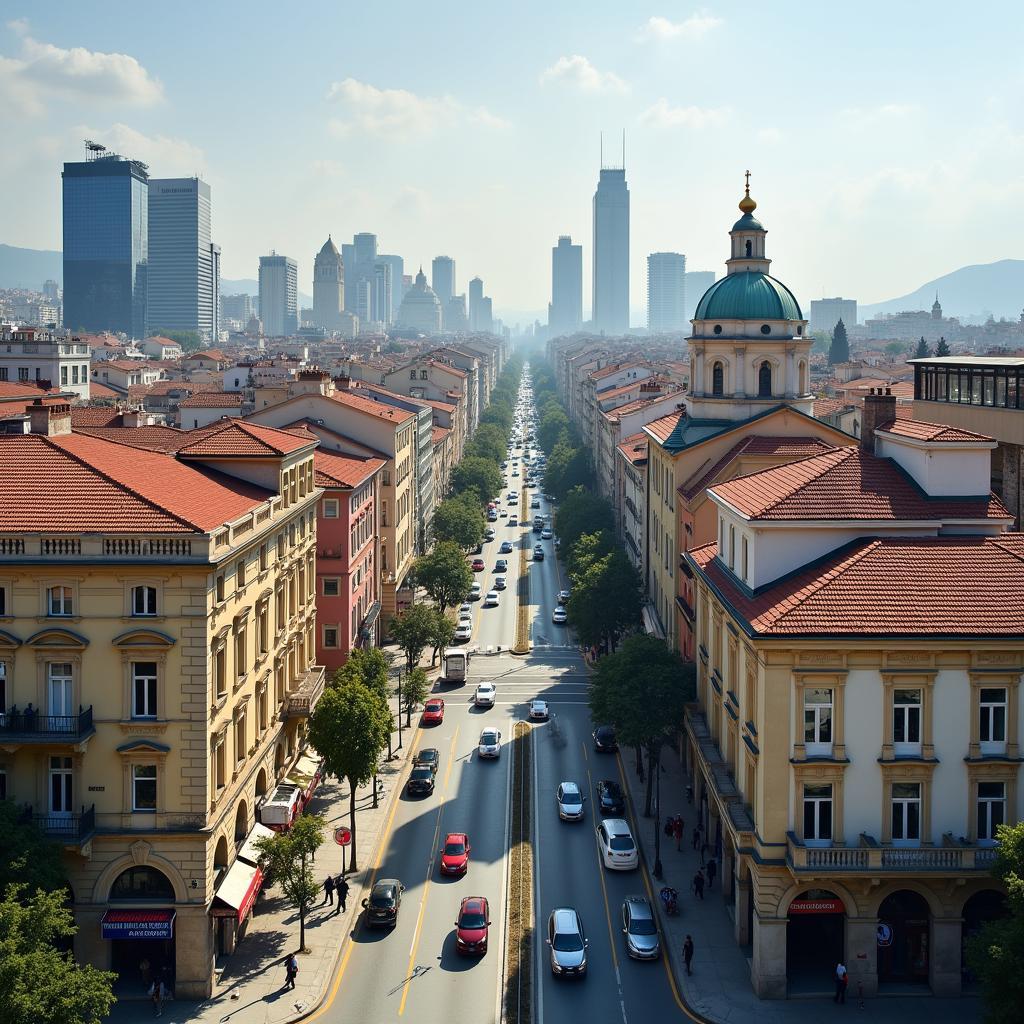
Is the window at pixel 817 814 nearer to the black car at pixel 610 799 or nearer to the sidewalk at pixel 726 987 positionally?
the sidewalk at pixel 726 987

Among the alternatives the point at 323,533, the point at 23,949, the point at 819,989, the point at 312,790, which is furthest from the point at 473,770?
the point at 23,949

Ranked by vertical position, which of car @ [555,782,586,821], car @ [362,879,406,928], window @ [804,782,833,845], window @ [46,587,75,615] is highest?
window @ [46,587,75,615]

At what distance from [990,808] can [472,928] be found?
1969 cm

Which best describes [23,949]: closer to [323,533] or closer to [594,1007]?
[594,1007]

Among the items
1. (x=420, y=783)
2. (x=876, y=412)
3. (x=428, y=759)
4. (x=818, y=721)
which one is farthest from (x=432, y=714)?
(x=818, y=721)

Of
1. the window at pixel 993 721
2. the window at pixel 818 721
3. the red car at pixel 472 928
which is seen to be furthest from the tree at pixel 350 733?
the window at pixel 993 721

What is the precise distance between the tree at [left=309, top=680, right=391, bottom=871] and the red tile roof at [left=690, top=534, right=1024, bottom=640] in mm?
18780

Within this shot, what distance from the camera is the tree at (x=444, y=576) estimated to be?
314ft

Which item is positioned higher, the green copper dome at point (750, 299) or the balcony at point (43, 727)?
the green copper dome at point (750, 299)

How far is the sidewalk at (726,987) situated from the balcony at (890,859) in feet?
16.6

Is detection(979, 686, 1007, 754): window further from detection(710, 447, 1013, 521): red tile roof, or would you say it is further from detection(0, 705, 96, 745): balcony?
detection(0, 705, 96, 745): balcony

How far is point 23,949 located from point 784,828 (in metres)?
24.8

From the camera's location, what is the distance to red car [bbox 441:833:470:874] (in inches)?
2083

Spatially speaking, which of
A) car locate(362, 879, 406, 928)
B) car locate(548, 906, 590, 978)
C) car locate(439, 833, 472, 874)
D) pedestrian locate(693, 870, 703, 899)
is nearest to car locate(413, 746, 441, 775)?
car locate(439, 833, 472, 874)
